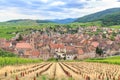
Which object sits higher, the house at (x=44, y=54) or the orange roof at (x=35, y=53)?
the orange roof at (x=35, y=53)

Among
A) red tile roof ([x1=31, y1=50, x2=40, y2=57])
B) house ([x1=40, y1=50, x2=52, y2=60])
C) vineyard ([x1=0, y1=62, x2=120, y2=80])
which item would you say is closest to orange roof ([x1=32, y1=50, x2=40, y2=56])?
red tile roof ([x1=31, y1=50, x2=40, y2=57])

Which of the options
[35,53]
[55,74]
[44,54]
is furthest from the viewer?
[44,54]

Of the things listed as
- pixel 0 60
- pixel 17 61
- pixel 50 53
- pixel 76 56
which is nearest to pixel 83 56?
pixel 76 56

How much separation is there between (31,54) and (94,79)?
506 feet

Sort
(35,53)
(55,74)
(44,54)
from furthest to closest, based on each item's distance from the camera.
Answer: (44,54) < (35,53) < (55,74)

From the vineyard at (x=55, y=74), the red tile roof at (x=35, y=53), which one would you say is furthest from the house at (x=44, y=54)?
the vineyard at (x=55, y=74)

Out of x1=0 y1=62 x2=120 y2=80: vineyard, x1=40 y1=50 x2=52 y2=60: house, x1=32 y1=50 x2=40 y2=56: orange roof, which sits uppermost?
x1=0 y1=62 x2=120 y2=80: vineyard

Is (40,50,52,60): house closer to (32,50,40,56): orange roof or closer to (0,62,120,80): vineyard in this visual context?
(32,50,40,56): orange roof

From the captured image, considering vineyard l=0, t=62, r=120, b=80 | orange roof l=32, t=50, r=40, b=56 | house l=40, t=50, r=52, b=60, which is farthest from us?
house l=40, t=50, r=52, b=60

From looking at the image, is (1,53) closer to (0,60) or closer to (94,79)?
(0,60)

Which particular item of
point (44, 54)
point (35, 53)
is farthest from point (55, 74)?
point (44, 54)

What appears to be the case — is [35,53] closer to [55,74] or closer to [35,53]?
[35,53]

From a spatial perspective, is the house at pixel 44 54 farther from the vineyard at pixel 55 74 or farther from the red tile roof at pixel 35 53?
the vineyard at pixel 55 74

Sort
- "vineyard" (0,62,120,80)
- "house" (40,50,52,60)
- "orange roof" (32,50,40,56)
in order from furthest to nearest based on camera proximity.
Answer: "house" (40,50,52,60) → "orange roof" (32,50,40,56) → "vineyard" (0,62,120,80)
